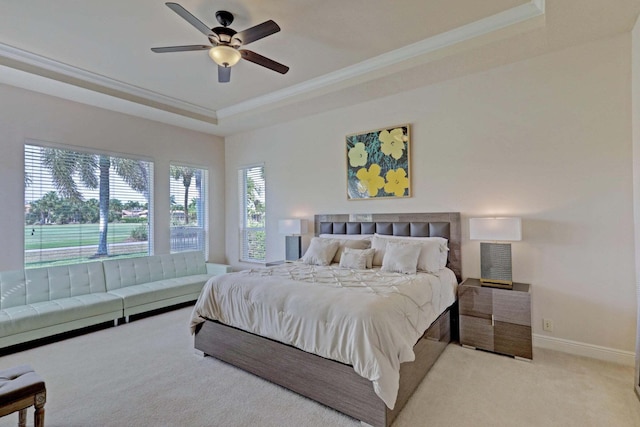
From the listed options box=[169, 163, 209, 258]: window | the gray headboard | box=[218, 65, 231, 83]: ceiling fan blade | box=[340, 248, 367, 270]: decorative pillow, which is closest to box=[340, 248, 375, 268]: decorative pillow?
box=[340, 248, 367, 270]: decorative pillow

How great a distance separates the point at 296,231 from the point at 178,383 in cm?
275

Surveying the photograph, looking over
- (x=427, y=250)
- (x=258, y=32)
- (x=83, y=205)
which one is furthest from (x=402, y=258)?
(x=83, y=205)

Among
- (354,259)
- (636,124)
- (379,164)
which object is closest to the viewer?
(636,124)

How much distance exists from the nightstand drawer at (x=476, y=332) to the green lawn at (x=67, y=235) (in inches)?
197

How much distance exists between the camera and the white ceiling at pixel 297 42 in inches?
106

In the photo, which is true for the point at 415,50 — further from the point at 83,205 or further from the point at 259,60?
the point at 83,205

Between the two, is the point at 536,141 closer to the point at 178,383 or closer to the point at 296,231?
the point at 296,231

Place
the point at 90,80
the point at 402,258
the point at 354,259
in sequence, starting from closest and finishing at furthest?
the point at 402,258 → the point at 354,259 → the point at 90,80

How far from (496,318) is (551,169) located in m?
1.65

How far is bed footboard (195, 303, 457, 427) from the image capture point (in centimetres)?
207

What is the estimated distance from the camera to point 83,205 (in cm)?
451

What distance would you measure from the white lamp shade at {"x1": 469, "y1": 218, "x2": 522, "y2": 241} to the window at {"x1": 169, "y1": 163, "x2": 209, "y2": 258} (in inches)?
191

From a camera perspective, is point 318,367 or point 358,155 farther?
point 358,155

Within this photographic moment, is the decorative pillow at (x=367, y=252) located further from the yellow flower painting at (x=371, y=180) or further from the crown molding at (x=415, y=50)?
the crown molding at (x=415, y=50)
